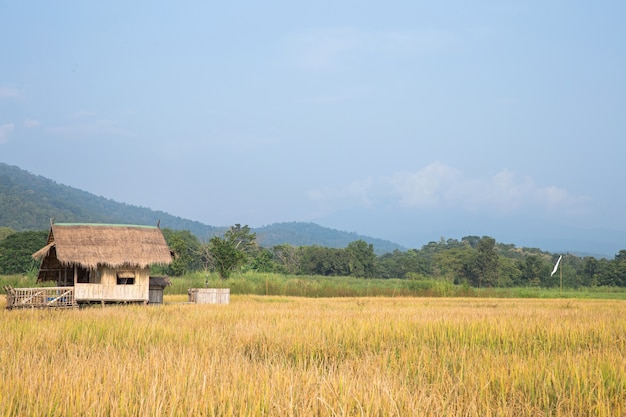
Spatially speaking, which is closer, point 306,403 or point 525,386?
point 306,403

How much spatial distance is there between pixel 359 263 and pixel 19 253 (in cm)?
3357

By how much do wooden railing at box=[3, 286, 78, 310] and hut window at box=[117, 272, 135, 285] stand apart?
1915mm

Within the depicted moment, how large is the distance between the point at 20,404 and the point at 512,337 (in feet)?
25.0

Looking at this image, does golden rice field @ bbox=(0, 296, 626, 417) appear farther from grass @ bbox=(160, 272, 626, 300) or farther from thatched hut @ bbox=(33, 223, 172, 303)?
grass @ bbox=(160, 272, 626, 300)

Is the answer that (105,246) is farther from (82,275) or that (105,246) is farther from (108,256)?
(82,275)

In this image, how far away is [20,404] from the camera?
4.42 m

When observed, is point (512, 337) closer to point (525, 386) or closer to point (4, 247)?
point (525, 386)

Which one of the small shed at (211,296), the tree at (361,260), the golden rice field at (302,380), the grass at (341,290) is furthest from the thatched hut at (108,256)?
the tree at (361,260)

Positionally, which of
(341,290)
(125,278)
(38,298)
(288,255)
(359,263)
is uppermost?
(288,255)

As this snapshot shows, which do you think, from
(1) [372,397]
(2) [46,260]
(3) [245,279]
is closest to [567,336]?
(1) [372,397]

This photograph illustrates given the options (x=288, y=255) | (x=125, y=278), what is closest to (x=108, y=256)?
(x=125, y=278)

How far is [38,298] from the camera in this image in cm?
2111

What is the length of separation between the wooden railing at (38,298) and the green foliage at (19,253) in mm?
33019

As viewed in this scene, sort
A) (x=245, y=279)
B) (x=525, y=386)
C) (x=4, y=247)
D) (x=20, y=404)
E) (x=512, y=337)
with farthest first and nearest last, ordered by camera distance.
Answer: (x=4, y=247), (x=245, y=279), (x=512, y=337), (x=525, y=386), (x=20, y=404)
